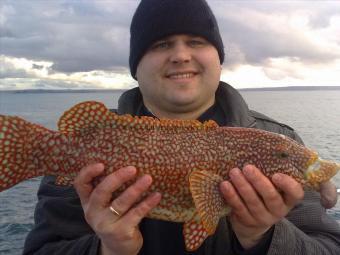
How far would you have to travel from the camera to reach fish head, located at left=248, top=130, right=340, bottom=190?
427cm

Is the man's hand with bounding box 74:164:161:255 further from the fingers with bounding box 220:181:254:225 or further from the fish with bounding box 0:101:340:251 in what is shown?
the fingers with bounding box 220:181:254:225

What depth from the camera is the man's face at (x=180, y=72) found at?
505 cm

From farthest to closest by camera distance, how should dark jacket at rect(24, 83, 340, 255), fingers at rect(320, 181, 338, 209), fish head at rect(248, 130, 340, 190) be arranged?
dark jacket at rect(24, 83, 340, 255)
fingers at rect(320, 181, 338, 209)
fish head at rect(248, 130, 340, 190)

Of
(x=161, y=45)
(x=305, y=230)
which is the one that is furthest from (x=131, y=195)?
(x=305, y=230)

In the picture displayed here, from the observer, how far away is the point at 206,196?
399 cm

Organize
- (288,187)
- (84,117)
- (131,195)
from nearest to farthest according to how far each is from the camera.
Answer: (131,195)
(288,187)
(84,117)

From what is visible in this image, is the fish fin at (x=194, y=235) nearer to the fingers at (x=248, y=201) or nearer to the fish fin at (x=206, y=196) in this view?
the fish fin at (x=206, y=196)

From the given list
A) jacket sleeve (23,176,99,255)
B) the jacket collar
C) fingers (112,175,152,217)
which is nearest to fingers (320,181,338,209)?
the jacket collar

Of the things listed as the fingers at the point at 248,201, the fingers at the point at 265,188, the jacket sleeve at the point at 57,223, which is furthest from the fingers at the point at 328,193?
the jacket sleeve at the point at 57,223

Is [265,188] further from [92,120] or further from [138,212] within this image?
[92,120]

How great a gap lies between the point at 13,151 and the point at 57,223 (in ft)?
4.38

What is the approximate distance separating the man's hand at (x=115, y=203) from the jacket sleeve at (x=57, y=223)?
978 mm

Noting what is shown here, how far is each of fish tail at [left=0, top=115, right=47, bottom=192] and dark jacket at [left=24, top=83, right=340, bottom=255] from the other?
3.42ft

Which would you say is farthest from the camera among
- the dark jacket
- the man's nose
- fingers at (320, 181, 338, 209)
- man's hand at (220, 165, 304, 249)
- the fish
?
the man's nose
